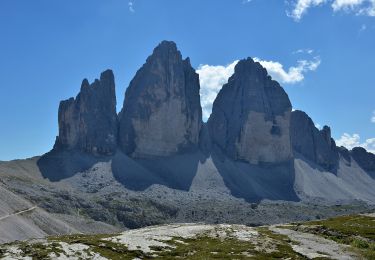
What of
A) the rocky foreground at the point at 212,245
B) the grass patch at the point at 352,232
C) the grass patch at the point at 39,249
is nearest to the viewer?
the grass patch at the point at 39,249

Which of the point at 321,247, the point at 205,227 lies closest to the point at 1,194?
the point at 205,227

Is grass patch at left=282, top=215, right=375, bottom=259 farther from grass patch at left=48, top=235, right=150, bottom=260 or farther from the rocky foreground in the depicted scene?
grass patch at left=48, top=235, right=150, bottom=260

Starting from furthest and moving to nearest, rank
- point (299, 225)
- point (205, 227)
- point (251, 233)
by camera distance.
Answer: point (299, 225) < point (205, 227) < point (251, 233)

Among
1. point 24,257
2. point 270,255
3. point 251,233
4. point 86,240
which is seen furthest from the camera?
point 251,233

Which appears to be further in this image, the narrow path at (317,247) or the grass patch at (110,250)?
the narrow path at (317,247)

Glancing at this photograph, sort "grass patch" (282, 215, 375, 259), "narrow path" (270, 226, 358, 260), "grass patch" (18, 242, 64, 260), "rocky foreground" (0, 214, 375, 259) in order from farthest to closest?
"grass patch" (282, 215, 375, 259), "narrow path" (270, 226, 358, 260), "rocky foreground" (0, 214, 375, 259), "grass patch" (18, 242, 64, 260)

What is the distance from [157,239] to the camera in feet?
131

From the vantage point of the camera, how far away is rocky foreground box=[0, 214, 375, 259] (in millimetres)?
34562

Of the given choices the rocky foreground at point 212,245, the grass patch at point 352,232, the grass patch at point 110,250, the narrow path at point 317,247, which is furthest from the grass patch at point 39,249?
the grass patch at point 352,232

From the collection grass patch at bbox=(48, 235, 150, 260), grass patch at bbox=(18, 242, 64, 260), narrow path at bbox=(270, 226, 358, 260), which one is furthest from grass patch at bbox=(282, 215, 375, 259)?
grass patch at bbox=(18, 242, 64, 260)

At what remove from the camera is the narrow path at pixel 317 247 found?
36638 millimetres

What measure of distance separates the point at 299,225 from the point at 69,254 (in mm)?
26715

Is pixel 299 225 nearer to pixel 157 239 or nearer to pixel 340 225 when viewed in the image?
pixel 340 225

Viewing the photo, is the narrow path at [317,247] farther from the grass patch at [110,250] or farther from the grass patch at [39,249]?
the grass patch at [39,249]
